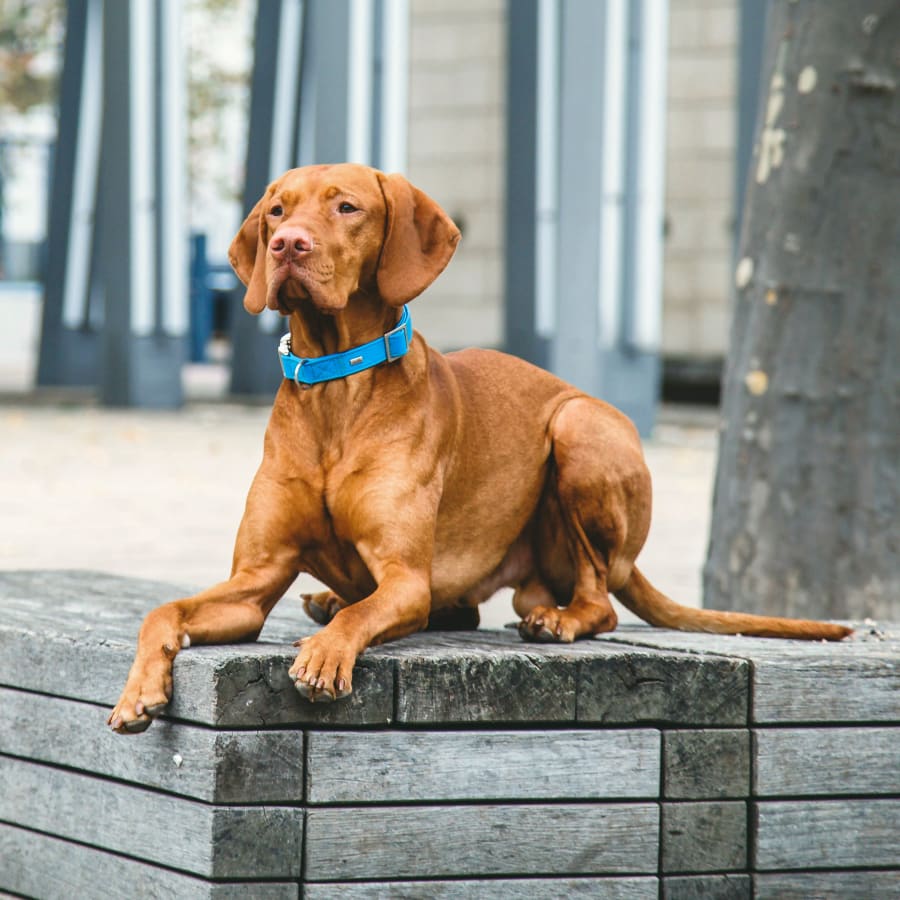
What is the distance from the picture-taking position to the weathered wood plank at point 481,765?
3.46 meters

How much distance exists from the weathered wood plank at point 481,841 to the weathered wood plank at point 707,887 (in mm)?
67

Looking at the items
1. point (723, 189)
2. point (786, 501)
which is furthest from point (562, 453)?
point (723, 189)

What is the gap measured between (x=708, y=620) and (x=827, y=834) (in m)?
0.73

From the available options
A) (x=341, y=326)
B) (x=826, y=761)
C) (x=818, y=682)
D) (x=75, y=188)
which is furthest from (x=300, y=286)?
(x=75, y=188)

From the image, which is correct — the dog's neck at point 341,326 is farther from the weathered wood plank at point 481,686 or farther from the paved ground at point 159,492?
the paved ground at point 159,492

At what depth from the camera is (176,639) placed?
11.5 ft

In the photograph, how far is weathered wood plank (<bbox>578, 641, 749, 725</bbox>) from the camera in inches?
144

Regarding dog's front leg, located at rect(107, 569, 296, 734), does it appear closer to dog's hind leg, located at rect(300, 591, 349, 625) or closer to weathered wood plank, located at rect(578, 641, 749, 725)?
dog's hind leg, located at rect(300, 591, 349, 625)

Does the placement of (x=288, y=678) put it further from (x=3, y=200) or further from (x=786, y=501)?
(x=3, y=200)

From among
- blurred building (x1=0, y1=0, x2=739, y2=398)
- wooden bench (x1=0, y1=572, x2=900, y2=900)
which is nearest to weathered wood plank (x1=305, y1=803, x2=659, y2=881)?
wooden bench (x1=0, y1=572, x2=900, y2=900)

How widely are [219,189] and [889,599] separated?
43.1 m

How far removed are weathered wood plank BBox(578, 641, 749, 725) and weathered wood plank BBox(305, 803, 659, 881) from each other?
0.19m

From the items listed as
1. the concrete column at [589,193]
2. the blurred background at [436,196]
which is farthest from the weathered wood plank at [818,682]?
the concrete column at [589,193]

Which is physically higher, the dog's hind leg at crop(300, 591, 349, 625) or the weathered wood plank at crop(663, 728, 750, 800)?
the dog's hind leg at crop(300, 591, 349, 625)
